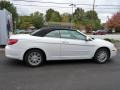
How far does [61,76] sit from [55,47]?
1.75 metres

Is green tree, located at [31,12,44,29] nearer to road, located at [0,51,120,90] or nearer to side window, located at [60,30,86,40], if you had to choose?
side window, located at [60,30,86,40]

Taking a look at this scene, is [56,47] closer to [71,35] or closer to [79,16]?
[71,35]

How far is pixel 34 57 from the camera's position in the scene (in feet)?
28.0

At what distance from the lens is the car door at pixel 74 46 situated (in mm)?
8836

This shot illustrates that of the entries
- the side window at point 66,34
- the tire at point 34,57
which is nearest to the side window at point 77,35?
the side window at point 66,34

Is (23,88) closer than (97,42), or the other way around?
(23,88)

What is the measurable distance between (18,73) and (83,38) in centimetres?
297

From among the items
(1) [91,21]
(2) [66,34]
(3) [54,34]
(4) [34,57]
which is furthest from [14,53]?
(1) [91,21]

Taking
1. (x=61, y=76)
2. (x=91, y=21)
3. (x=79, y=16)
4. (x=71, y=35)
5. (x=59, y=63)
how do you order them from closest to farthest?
1. (x=61, y=76)
2. (x=71, y=35)
3. (x=59, y=63)
4. (x=91, y=21)
5. (x=79, y=16)

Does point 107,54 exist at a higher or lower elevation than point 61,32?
lower

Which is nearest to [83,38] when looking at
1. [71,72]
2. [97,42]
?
[97,42]

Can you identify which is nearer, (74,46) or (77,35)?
(74,46)

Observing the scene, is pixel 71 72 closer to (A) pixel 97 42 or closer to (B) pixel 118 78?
(B) pixel 118 78

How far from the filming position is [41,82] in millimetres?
6477
